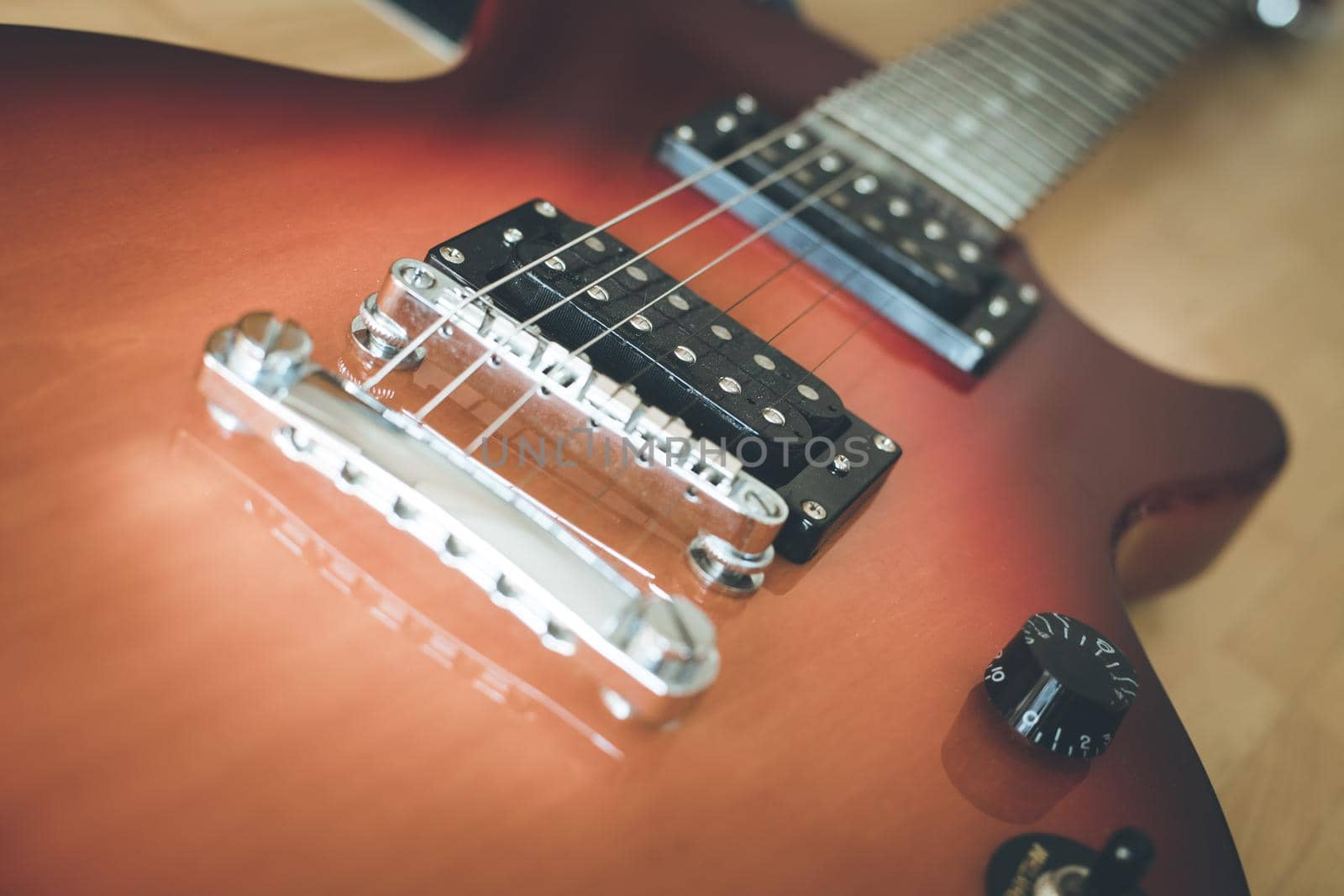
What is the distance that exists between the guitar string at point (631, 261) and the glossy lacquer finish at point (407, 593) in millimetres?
13

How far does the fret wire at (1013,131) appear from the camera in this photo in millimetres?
1069

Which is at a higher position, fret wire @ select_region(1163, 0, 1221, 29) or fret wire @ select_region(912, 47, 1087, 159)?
fret wire @ select_region(1163, 0, 1221, 29)

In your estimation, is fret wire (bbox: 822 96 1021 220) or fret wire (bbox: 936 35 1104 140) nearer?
fret wire (bbox: 822 96 1021 220)

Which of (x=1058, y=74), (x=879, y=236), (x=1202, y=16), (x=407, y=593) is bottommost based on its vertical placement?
(x=407, y=593)

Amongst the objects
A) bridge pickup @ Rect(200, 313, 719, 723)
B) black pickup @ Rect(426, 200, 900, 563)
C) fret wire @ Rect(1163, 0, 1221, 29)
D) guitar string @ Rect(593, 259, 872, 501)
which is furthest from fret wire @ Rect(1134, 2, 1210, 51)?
bridge pickup @ Rect(200, 313, 719, 723)

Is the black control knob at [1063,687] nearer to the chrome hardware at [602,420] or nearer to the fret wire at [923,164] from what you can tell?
the chrome hardware at [602,420]

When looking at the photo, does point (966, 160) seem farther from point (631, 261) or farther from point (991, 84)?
point (631, 261)

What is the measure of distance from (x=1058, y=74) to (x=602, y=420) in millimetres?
813

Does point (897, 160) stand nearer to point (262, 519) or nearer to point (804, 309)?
point (804, 309)

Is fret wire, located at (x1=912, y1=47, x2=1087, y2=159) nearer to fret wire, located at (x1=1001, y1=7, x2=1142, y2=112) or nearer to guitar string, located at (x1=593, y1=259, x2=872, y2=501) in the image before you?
fret wire, located at (x1=1001, y1=7, x2=1142, y2=112)

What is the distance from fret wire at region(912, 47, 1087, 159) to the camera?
1.11 meters

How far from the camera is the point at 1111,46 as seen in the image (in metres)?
1.26

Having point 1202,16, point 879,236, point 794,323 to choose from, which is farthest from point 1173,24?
point 794,323

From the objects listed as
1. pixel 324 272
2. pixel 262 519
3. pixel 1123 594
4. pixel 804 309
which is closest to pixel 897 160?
pixel 804 309
